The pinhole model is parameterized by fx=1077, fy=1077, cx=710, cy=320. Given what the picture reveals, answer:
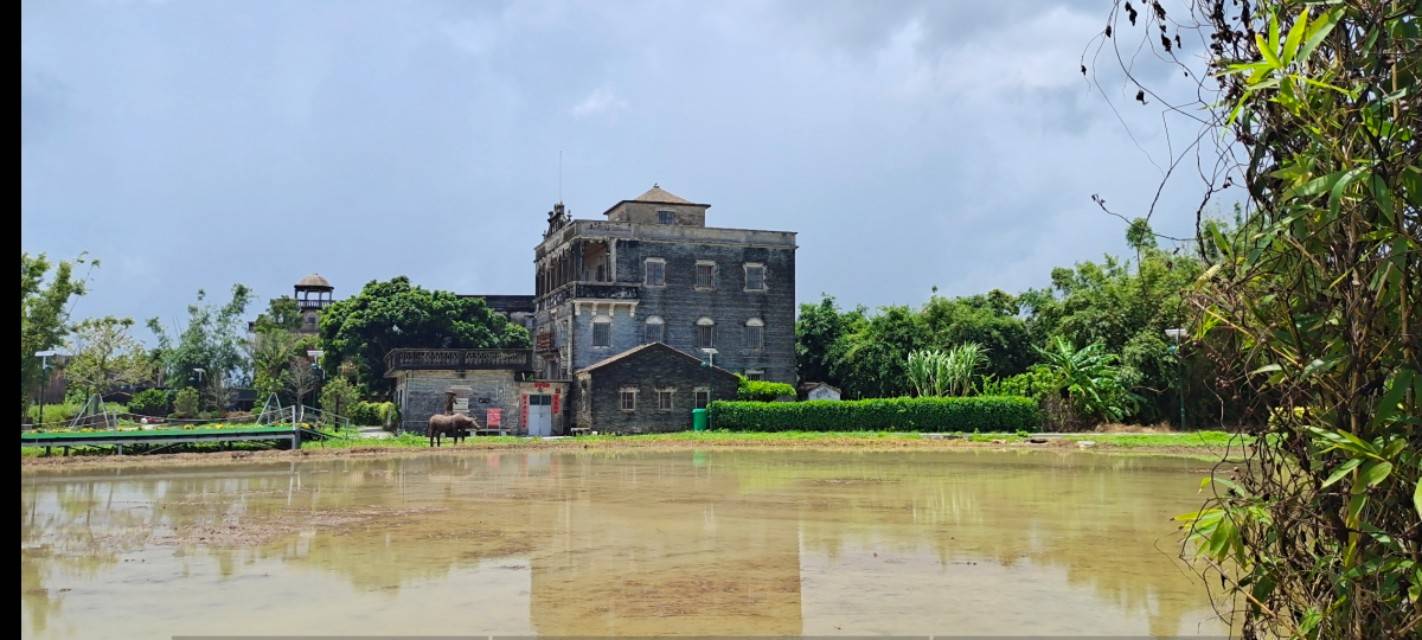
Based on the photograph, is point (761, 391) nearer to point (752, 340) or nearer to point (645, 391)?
point (752, 340)

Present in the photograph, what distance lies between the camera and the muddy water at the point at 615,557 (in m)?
7.34

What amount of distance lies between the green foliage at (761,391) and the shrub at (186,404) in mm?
28290

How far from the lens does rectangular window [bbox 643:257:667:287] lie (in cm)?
4228

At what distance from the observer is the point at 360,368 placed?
1919 inches

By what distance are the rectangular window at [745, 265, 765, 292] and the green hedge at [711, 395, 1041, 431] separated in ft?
22.1

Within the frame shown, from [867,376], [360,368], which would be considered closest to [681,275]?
[867,376]

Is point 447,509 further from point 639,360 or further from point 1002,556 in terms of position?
point 639,360

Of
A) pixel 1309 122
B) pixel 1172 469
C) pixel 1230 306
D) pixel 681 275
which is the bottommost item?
pixel 1172 469

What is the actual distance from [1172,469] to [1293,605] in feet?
63.2

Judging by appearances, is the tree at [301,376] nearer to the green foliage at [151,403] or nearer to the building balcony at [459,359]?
the green foliage at [151,403]

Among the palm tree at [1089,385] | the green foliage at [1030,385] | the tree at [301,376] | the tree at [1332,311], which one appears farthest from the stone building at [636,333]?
the tree at [1332,311]

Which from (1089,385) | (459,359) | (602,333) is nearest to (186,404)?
(459,359)

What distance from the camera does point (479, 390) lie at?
39.0 metres

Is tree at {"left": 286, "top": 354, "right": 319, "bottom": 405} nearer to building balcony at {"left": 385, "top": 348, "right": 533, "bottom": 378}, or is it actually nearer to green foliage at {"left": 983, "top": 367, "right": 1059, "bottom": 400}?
building balcony at {"left": 385, "top": 348, "right": 533, "bottom": 378}
